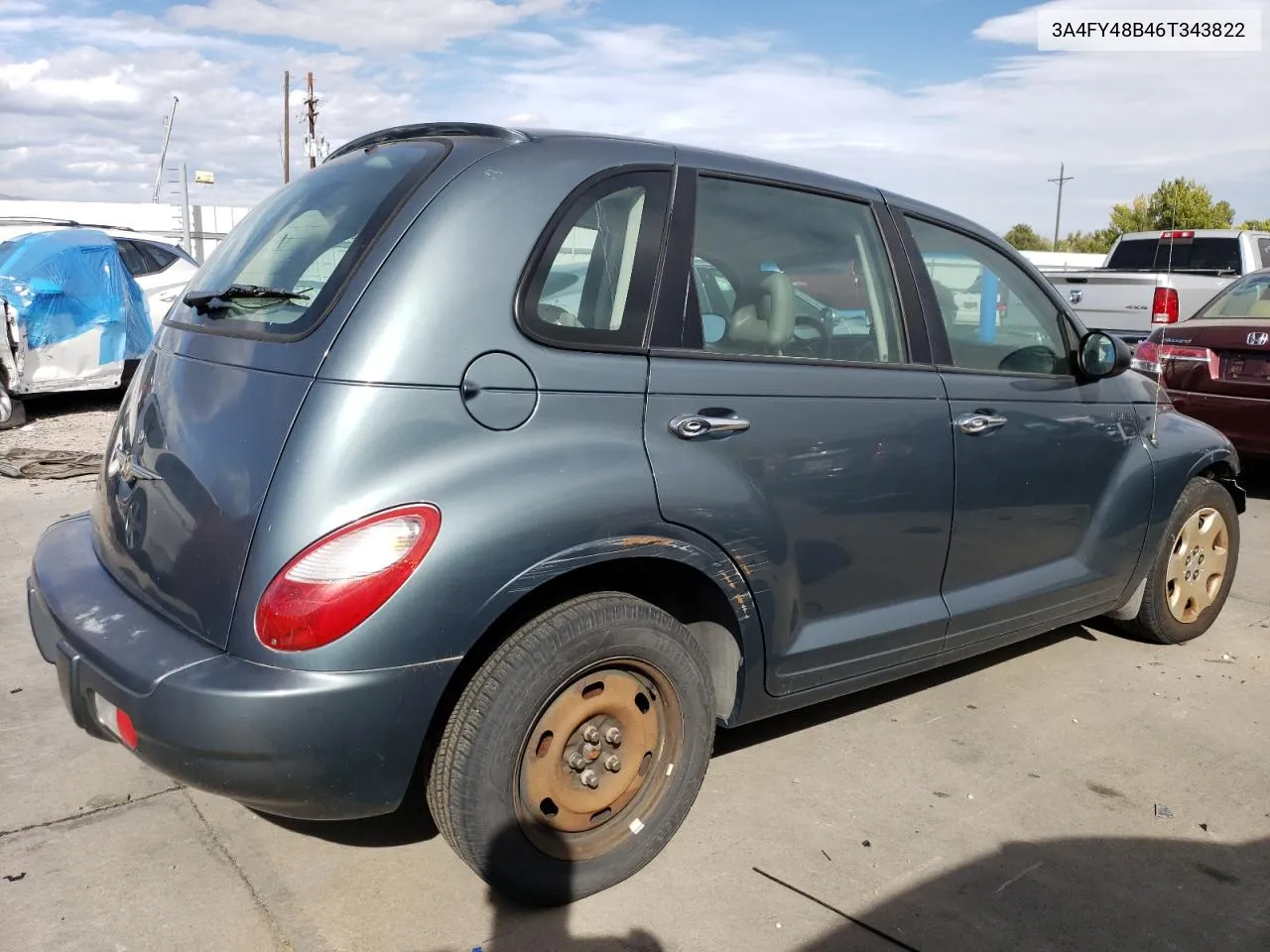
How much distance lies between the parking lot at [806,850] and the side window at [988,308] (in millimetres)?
1297

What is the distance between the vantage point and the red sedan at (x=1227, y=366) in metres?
6.74

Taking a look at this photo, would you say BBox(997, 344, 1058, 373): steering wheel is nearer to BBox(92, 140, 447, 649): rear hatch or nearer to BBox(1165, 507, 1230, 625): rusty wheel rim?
BBox(1165, 507, 1230, 625): rusty wheel rim

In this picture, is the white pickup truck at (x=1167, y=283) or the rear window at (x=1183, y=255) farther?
the rear window at (x=1183, y=255)

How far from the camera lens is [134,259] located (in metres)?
10.4

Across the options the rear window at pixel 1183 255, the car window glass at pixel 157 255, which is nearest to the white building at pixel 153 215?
the car window glass at pixel 157 255

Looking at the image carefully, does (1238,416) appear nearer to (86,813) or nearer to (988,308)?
(988,308)

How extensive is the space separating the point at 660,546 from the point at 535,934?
97cm

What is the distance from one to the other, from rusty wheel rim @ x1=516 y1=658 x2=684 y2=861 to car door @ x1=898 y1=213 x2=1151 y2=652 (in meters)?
1.19

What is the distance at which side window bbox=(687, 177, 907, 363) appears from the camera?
287 cm

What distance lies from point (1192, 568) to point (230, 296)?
3928 mm

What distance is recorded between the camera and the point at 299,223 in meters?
2.83

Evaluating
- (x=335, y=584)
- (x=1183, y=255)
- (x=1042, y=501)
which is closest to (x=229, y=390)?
(x=335, y=584)

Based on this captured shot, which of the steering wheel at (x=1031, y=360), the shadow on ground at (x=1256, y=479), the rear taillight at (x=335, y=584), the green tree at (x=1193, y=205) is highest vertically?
the green tree at (x=1193, y=205)

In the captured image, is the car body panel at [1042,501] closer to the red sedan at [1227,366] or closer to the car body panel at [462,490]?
the car body panel at [462,490]
